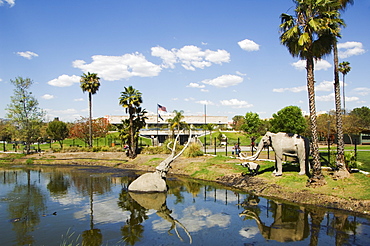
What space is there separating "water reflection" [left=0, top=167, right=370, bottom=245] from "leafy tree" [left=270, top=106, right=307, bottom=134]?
1857 centimetres

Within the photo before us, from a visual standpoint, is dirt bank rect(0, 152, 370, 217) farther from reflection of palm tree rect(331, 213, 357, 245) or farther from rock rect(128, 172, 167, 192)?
rock rect(128, 172, 167, 192)

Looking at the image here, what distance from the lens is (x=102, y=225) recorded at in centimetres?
1361

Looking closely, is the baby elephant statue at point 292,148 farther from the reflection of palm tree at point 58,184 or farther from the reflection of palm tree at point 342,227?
the reflection of palm tree at point 58,184

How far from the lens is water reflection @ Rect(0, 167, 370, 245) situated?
11.9 m

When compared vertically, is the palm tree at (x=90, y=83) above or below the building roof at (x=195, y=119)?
above

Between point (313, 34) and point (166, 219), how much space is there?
14348 millimetres

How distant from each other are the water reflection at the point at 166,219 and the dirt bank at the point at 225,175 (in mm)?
939

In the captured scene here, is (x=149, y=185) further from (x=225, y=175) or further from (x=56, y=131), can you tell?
(x=56, y=131)

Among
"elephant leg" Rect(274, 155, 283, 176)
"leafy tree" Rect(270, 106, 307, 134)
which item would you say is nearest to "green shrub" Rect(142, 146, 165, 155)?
"leafy tree" Rect(270, 106, 307, 134)

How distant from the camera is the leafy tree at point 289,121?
3609cm

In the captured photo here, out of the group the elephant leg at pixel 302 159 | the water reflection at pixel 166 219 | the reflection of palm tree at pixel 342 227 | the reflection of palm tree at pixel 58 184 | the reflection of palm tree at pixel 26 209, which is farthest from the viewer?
the reflection of palm tree at pixel 58 184

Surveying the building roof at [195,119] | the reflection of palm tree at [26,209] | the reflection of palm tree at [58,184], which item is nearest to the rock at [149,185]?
the reflection of palm tree at [58,184]

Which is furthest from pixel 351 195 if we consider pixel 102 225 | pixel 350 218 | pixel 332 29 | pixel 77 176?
pixel 77 176

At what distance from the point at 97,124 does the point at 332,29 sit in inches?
1885
